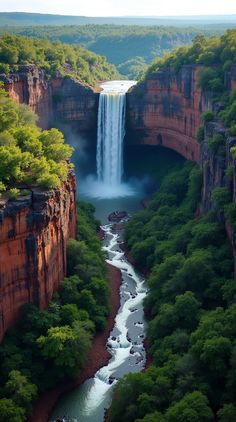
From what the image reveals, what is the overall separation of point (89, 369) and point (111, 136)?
42.4 m

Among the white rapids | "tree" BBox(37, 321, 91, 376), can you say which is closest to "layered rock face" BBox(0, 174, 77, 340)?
"tree" BBox(37, 321, 91, 376)

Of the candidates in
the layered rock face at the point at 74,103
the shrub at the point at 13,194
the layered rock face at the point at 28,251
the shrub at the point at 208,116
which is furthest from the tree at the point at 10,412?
the layered rock face at the point at 74,103

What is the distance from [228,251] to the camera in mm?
47875

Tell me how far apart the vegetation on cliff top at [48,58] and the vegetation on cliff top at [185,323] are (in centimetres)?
2410

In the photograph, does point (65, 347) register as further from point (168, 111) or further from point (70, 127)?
point (70, 127)

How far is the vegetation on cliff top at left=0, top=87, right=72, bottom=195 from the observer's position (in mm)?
43156

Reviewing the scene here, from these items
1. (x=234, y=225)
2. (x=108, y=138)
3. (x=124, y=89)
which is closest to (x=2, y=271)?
(x=234, y=225)

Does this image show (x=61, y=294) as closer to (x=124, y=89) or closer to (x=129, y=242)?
(x=129, y=242)

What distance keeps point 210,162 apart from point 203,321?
18.8 metres

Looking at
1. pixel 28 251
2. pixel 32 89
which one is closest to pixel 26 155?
pixel 28 251

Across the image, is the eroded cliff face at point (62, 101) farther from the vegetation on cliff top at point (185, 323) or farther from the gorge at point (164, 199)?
the vegetation on cliff top at point (185, 323)

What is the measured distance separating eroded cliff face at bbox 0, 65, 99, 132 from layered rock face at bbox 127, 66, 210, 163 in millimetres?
4893

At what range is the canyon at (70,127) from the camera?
1597 inches

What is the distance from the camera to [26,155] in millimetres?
44812
